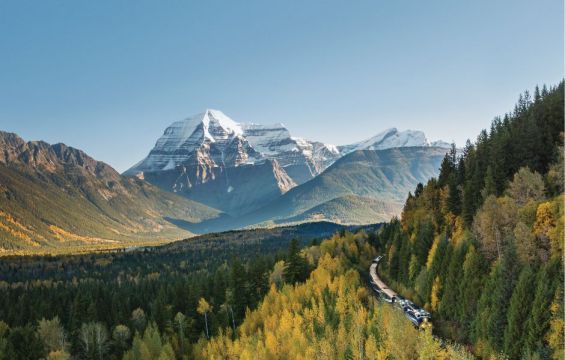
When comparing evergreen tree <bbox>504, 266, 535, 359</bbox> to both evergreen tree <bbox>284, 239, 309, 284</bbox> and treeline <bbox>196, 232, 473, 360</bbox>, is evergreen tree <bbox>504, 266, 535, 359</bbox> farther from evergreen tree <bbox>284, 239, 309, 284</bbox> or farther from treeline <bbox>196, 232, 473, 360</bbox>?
evergreen tree <bbox>284, 239, 309, 284</bbox>

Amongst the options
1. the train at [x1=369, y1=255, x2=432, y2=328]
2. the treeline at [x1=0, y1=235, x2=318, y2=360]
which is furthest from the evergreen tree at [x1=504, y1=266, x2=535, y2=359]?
the treeline at [x1=0, y1=235, x2=318, y2=360]

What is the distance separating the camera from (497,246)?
95875 millimetres

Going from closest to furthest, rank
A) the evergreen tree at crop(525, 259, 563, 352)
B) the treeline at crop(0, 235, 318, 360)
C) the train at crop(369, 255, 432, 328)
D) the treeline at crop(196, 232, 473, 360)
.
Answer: the evergreen tree at crop(525, 259, 563, 352) → the treeline at crop(196, 232, 473, 360) → the train at crop(369, 255, 432, 328) → the treeline at crop(0, 235, 318, 360)

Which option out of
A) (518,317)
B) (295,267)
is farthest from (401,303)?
(295,267)

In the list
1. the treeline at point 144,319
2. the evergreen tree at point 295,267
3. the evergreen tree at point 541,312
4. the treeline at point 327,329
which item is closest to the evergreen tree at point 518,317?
the evergreen tree at point 541,312

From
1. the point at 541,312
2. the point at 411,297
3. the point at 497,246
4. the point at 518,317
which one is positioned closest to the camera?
the point at 541,312

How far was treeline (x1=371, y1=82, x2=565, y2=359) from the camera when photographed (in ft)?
252

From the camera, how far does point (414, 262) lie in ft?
415

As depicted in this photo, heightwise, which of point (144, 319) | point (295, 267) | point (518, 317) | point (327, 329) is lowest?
point (144, 319)

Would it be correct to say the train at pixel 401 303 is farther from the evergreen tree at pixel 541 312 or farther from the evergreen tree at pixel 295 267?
the evergreen tree at pixel 295 267

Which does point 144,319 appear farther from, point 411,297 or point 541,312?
point 541,312

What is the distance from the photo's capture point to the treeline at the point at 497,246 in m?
76.8

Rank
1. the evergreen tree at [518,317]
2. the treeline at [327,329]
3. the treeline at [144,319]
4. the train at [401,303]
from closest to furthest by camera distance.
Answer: the evergreen tree at [518,317], the treeline at [327,329], the train at [401,303], the treeline at [144,319]

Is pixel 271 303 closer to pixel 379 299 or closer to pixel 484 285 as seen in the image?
pixel 379 299
